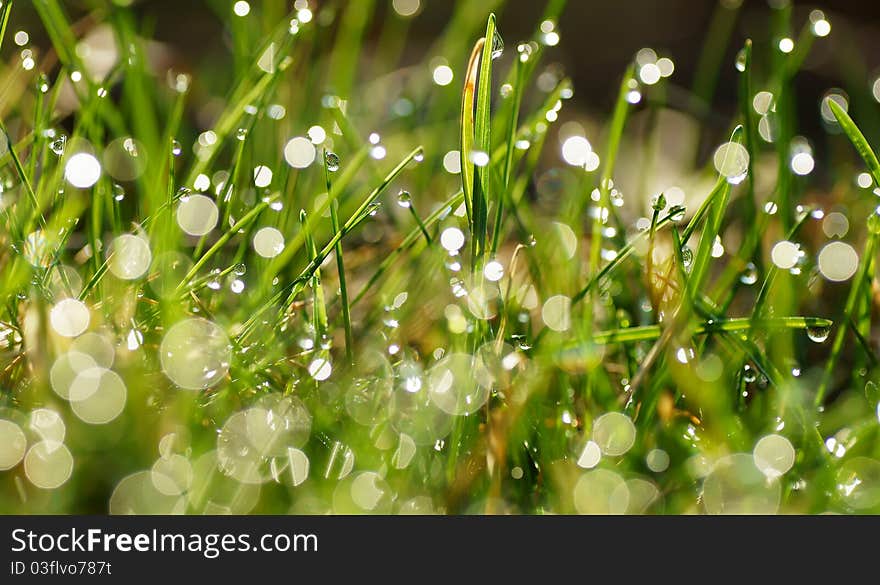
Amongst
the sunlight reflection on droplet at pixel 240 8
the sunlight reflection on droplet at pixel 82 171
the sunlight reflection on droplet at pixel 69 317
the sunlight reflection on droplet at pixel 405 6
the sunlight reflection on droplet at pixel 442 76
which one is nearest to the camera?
the sunlight reflection on droplet at pixel 69 317

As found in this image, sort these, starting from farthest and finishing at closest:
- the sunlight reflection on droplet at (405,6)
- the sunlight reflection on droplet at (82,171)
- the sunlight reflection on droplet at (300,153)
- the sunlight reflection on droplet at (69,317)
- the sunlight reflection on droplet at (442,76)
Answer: the sunlight reflection on droplet at (405,6)
the sunlight reflection on droplet at (442,76)
the sunlight reflection on droplet at (300,153)
the sunlight reflection on droplet at (82,171)
the sunlight reflection on droplet at (69,317)

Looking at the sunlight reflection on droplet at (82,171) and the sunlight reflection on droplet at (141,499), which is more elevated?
the sunlight reflection on droplet at (82,171)

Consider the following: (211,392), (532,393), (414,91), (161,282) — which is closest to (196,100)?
(414,91)

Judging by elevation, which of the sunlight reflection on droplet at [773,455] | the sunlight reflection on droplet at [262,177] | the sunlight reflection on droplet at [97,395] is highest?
the sunlight reflection on droplet at [262,177]

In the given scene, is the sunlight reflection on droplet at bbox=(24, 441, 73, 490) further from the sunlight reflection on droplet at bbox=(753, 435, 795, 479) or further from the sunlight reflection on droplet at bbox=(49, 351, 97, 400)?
the sunlight reflection on droplet at bbox=(753, 435, 795, 479)

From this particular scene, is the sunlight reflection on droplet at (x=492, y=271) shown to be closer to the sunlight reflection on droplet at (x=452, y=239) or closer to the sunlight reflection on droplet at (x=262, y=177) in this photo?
the sunlight reflection on droplet at (x=452, y=239)

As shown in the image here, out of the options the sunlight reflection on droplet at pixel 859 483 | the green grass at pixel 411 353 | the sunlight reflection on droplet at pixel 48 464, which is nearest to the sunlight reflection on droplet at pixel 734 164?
the green grass at pixel 411 353

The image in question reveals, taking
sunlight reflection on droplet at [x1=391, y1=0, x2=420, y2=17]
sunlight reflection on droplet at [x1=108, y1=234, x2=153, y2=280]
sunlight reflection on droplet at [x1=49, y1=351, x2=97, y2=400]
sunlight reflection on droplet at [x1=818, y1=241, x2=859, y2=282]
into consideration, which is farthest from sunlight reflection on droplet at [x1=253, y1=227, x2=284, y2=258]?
sunlight reflection on droplet at [x1=391, y1=0, x2=420, y2=17]

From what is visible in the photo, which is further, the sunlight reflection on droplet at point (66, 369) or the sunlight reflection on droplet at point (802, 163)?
the sunlight reflection on droplet at point (802, 163)
